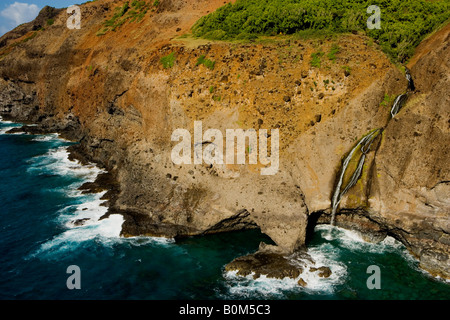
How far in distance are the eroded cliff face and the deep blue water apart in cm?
172

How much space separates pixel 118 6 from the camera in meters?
62.4

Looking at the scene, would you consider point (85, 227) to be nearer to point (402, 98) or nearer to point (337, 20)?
point (402, 98)

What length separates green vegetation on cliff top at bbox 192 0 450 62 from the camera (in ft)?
117

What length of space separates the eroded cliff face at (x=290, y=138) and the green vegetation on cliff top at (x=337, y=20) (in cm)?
245

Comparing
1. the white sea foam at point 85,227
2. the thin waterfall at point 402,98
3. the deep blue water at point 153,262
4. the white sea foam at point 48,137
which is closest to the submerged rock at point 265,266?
the deep blue water at point 153,262

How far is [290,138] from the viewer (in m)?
32.2

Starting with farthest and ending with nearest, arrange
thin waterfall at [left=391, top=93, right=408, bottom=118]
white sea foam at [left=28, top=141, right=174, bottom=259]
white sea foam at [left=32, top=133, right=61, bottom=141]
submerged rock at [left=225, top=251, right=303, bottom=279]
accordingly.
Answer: white sea foam at [left=32, top=133, right=61, bottom=141]
white sea foam at [left=28, top=141, right=174, bottom=259]
thin waterfall at [left=391, top=93, right=408, bottom=118]
submerged rock at [left=225, top=251, right=303, bottom=279]

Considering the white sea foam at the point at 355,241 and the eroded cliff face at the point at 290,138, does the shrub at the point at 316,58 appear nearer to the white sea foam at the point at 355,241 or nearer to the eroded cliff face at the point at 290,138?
the eroded cliff face at the point at 290,138

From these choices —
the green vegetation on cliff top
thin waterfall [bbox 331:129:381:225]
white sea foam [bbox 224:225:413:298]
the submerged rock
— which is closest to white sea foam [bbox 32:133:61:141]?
the green vegetation on cliff top

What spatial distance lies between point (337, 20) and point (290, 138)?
15.6 m

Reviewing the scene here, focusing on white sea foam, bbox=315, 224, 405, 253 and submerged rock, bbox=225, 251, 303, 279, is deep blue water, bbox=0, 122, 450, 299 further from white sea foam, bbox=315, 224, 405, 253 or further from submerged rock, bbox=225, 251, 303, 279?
submerged rock, bbox=225, 251, 303, 279

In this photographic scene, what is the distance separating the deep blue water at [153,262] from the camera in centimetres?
2530
